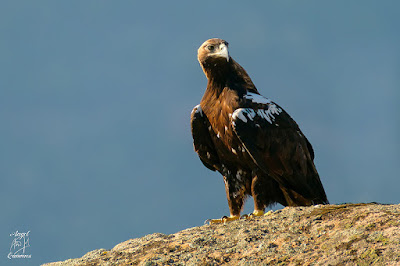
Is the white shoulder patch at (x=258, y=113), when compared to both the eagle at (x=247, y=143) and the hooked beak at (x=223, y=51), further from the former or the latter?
the hooked beak at (x=223, y=51)

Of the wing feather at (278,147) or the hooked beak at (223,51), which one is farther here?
the hooked beak at (223,51)

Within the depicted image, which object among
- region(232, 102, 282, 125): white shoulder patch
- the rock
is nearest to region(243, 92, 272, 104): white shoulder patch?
region(232, 102, 282, 125): white shoulder patch

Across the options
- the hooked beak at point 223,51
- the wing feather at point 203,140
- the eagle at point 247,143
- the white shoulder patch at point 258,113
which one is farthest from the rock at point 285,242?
the hooked beak at point 223,51

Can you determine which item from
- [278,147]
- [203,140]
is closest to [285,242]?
[278,147]

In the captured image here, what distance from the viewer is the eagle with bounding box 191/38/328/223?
941 cm

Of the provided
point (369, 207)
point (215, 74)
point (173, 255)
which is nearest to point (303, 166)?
point (215, 74)

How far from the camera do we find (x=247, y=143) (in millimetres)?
9281

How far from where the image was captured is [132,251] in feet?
24.0

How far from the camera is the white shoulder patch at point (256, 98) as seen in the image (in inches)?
385

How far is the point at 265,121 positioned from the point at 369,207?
9.85 ft

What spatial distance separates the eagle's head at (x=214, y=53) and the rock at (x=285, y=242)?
3393mm

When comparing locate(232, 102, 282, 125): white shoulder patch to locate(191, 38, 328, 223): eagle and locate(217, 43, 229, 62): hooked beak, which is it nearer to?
locate(191, 38, 328, 223): eagle

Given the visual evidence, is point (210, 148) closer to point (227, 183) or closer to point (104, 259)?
point (227, 183)

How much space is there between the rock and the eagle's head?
339cm
